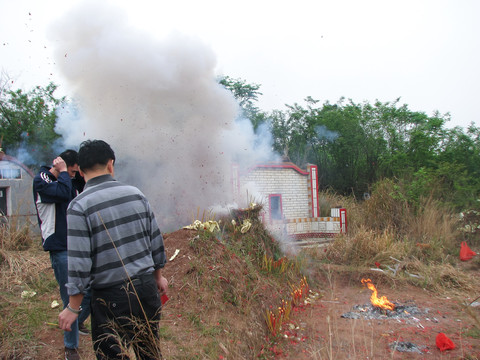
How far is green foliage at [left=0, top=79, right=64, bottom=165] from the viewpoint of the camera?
13218mm

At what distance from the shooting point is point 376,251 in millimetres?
7543

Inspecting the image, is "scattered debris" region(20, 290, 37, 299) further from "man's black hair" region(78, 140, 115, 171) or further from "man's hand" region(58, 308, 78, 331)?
"man's black hair" region(78, 140, 115, 171)

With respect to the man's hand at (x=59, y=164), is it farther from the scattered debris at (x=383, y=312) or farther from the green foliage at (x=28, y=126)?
the green foliage at (x=28, y=126)

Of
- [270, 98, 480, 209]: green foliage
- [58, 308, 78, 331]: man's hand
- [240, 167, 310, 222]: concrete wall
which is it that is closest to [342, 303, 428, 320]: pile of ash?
[58, 308, 78, 331]: man's hand

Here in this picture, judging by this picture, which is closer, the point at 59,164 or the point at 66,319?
the point at 66,319

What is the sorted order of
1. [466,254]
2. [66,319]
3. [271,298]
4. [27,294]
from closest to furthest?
[66,319] < [27,294] < [271,298] < [466,254]

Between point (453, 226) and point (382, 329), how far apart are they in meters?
5.99

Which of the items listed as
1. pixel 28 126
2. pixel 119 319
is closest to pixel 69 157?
pixel 119 319

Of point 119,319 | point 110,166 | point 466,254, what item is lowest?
point 466,254

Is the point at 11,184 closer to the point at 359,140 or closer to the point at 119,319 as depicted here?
the point at 119,319

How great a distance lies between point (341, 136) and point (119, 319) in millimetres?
17536

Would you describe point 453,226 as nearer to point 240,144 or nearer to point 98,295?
point 240,144

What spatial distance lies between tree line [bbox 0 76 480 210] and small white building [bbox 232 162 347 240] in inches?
74.5

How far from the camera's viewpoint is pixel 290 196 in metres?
13.7
